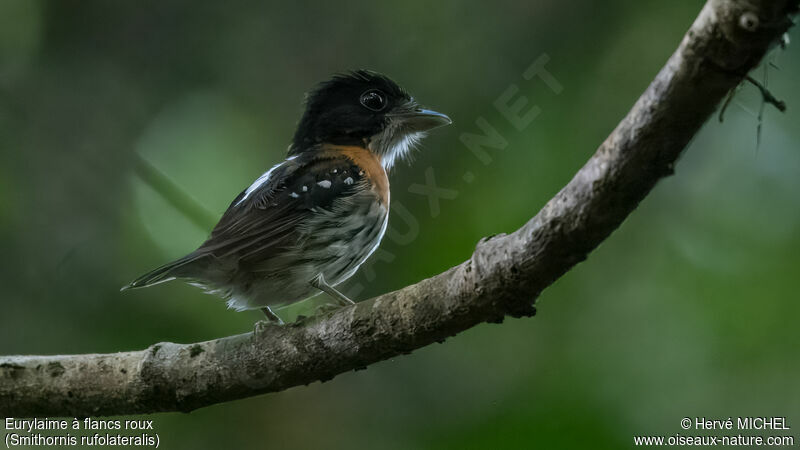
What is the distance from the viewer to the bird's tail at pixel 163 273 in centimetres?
311

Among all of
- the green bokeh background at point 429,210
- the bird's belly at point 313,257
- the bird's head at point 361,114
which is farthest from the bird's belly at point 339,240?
the bird's head at point 361,114

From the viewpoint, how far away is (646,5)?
4234mm

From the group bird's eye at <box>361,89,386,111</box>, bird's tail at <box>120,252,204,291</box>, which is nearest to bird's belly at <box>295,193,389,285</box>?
bird's tail at <box>120,252,204,291</box>

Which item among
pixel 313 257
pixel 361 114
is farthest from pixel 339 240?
pixel 361 114

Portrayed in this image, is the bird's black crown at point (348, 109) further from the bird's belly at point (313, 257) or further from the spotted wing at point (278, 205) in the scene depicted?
the bird's belly at point (313, 257)

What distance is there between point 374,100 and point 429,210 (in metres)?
0.77

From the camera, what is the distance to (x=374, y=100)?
4320mm

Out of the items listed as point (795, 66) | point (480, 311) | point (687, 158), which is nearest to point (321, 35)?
point (687, 158)

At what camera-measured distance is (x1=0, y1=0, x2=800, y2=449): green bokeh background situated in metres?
3.12

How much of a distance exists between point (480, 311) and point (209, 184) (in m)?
2.39

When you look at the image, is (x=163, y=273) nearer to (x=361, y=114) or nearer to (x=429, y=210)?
(x=429, y=210)
